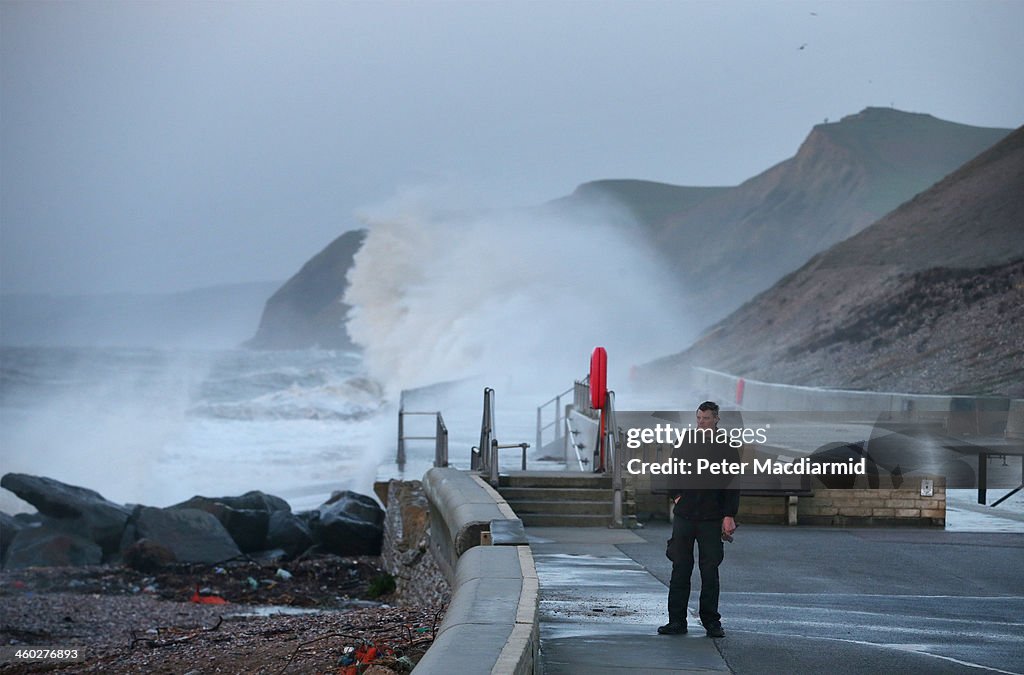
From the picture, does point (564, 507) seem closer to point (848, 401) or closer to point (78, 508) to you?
point (78, 508)

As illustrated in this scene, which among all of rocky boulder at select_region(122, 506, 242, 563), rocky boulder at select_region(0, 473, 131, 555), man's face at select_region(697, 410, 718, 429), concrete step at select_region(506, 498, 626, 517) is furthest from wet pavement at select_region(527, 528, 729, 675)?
rocky boulder at select_region(0, 473, 131, 555)

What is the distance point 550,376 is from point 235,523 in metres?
49.6

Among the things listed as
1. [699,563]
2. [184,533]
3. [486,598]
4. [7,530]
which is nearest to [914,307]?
[184,533]

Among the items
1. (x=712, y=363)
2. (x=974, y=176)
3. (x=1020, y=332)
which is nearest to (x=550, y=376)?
(x=712, y=363)

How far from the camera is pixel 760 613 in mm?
9000

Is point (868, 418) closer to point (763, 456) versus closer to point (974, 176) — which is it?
point (763, 456)

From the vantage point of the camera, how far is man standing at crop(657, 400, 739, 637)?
300 inches

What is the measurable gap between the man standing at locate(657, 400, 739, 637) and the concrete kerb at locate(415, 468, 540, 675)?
0.96 m

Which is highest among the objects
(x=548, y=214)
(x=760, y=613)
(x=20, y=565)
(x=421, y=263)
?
(x=548, y=214)

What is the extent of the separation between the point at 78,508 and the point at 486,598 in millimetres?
17241

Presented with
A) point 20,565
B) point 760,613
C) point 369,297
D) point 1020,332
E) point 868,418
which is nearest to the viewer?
point 760,613

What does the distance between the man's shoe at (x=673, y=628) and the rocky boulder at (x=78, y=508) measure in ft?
51.3

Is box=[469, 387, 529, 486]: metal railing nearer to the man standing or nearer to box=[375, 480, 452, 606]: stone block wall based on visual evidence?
box=[375, 480, 452, 606]: stone block wall

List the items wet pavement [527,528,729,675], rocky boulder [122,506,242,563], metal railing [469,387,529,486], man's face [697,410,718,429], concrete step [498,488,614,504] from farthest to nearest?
rocky boulder [122,506,242,563] < metal railing [469,387,529,486] < concrete step [498,488,614,504] < man's face [697,410,718,429] < wet pavement [527,528,729,675]
